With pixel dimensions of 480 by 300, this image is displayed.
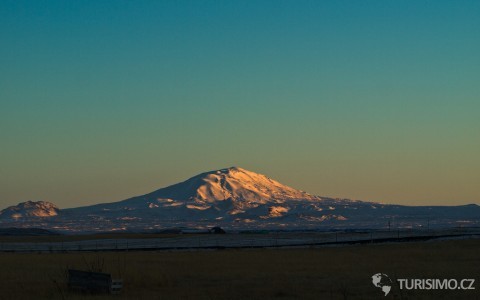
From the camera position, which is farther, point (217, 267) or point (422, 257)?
point (422, 257)

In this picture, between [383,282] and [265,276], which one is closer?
[383,282]

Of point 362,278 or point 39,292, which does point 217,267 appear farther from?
point 39,292

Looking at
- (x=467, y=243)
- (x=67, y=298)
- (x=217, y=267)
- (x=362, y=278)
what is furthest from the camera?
(x=467, y=243)

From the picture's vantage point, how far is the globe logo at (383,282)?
29883mm

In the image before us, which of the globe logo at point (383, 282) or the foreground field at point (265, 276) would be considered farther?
the foreground field at point (265, 276)

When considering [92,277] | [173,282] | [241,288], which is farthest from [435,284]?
[92,277]

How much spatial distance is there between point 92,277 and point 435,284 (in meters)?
14.2

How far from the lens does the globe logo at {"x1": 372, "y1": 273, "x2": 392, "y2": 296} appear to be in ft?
98.0

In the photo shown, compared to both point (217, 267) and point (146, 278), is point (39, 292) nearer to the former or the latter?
point (146, 278)

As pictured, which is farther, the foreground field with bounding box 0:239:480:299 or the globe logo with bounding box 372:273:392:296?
the foreground field with bounding box 0:239:480:299

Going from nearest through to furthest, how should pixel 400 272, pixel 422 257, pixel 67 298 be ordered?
1. pixel 67 298
2. pixel 400 272
3. pixel 422 257

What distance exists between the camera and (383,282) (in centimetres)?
3331

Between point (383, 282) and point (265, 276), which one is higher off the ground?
point (265, 276)

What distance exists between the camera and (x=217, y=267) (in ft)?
150
